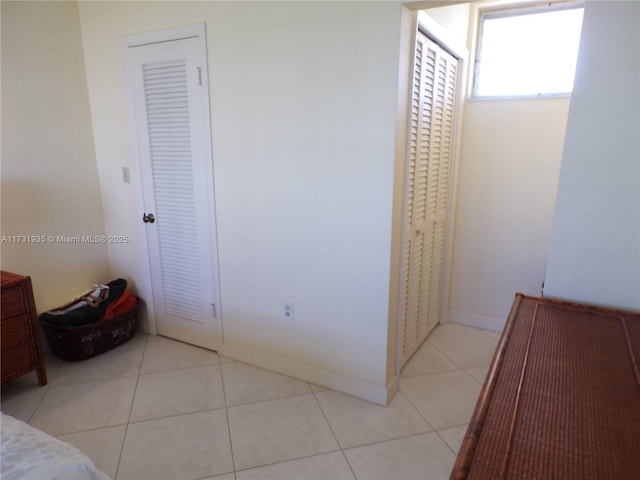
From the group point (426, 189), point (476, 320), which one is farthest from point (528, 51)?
point (476, 320)

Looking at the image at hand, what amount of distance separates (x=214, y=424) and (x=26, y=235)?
1698 mm

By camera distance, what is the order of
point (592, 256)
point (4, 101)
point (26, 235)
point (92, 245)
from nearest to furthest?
1. point (592, 256)
2. point (4, 101)
3. point (26, 235)
4. point (92, 245)

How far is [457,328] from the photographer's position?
122 inches

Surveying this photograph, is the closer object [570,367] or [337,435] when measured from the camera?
[570,367]

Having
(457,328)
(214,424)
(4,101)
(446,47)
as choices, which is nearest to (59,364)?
(214,424)

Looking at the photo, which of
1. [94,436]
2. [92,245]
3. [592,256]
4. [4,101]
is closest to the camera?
[592,256]

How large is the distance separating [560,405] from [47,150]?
300cm

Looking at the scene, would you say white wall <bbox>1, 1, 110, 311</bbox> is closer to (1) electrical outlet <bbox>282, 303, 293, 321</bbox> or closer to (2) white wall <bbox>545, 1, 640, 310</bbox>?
(1) electrical outlet <bbox>282, 303, 293, 321</bbox>

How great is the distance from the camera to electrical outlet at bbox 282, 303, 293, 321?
2.35 metres

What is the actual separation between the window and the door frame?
0.55 feet

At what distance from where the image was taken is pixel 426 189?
2.46 m

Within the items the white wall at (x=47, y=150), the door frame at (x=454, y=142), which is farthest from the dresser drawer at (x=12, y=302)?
the door frame at (x=454, y=142)

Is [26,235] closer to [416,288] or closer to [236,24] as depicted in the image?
[236,24]

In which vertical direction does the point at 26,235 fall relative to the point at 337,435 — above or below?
A: above
